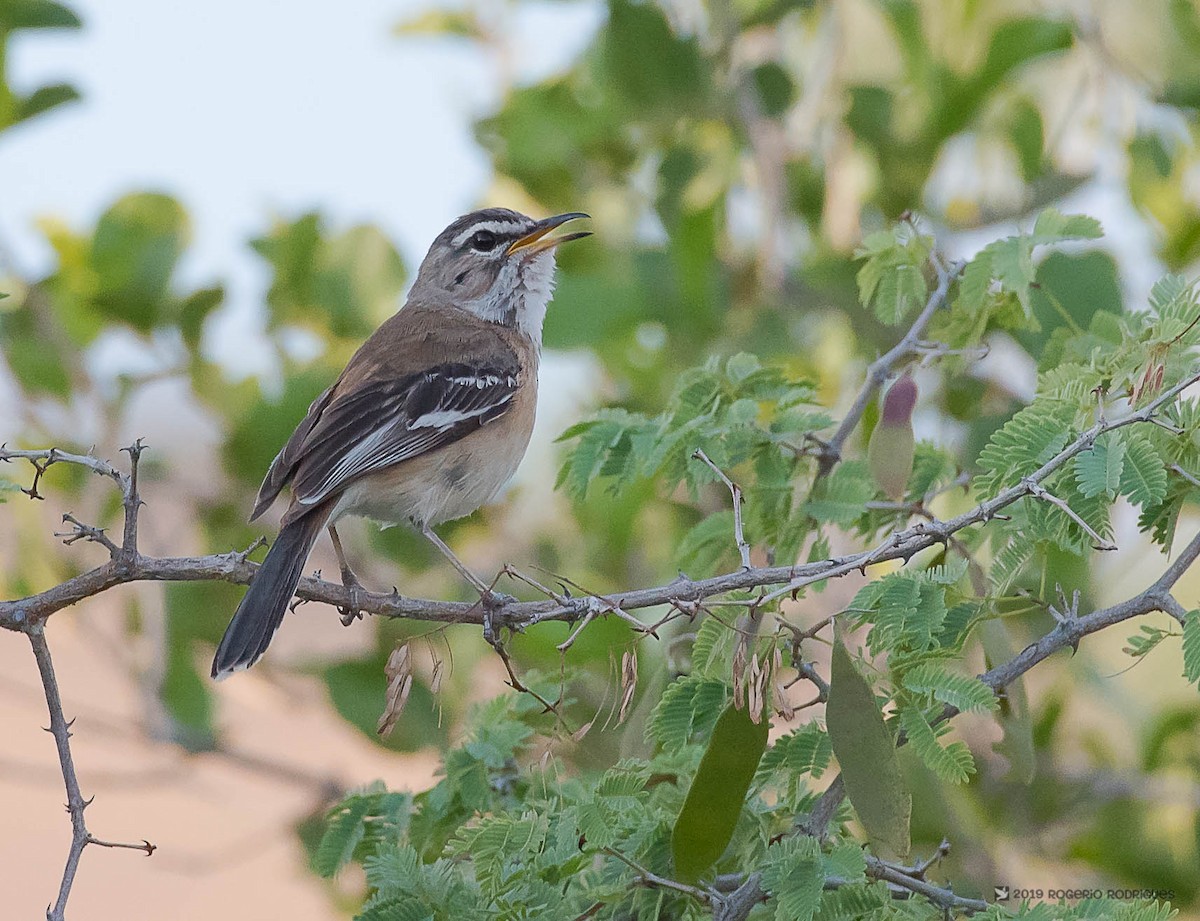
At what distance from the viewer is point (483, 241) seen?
5.70 m

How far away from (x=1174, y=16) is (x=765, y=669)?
3.51m

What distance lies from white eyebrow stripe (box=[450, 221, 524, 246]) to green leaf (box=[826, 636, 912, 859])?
3383 millimetres

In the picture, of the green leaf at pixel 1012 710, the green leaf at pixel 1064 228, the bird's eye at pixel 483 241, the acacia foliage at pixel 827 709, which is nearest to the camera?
the acacia foliage at pixel 827 709

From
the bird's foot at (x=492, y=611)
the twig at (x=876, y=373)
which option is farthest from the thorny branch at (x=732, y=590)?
the twig at (x=876, y=373)

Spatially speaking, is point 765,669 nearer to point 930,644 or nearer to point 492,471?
point 930,644

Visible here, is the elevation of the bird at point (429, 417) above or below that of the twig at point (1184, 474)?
above

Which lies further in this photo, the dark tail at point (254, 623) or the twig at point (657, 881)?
the dark tail at point (254, 623)

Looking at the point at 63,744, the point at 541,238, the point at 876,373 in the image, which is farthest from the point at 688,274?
the point at 63,744

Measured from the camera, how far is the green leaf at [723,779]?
2645 millimetres

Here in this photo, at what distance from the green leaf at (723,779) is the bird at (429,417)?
1.19 metres

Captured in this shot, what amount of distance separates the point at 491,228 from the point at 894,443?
109 inches

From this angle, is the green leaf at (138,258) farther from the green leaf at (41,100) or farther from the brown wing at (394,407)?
the brown wing at (394,407)

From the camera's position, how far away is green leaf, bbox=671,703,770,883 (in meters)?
2.64

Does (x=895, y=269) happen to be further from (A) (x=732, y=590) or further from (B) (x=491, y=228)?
(B) (x=491, y=228)
